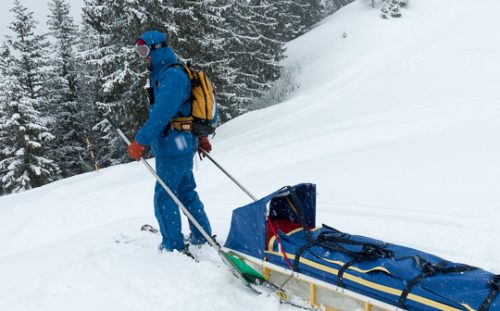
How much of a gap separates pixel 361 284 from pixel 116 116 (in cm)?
1384

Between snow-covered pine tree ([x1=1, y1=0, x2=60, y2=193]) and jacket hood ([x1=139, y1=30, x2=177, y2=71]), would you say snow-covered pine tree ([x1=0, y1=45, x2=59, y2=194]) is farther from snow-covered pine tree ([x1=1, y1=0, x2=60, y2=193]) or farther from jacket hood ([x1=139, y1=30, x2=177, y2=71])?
jacket hood ([x1=139, y1=30, x2=177, y2=71])

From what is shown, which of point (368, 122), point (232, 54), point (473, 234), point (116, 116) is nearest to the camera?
point (473, 234)

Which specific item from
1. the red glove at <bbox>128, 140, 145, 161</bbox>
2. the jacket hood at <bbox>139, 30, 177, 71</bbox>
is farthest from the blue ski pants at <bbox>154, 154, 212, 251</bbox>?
the jacket hood at <bbox>139, 30, 177, 71</bbox>

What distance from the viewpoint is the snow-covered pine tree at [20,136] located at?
1969 centimetres

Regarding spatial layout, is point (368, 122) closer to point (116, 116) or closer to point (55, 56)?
point (116, 116)

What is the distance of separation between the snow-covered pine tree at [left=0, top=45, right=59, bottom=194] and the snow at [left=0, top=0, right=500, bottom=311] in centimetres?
964

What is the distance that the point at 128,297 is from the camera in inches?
143

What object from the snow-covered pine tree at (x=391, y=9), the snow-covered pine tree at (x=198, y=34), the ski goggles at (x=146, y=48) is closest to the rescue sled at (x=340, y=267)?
the ski goggles at (x=146, y=48)

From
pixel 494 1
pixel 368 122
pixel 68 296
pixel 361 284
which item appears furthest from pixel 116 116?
pixel 494 1

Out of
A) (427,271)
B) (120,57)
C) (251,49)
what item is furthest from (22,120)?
(427,271)

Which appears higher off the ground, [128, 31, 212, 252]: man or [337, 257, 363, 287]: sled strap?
[128, 31, 212, 252]: man

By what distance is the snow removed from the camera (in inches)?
154

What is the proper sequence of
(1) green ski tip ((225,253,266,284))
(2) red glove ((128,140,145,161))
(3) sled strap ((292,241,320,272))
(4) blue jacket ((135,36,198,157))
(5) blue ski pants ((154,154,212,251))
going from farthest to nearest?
(5) blue ski pants ((154,154,212,251))
(2) red glove ((128,140,145,161))
(4) blue jacket ((135,36,198,157))
(1) green ski tip ((225,253,266,284))
(3) sled strap ((292,241,320,272))

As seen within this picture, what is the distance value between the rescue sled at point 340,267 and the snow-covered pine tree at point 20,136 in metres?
18.7
